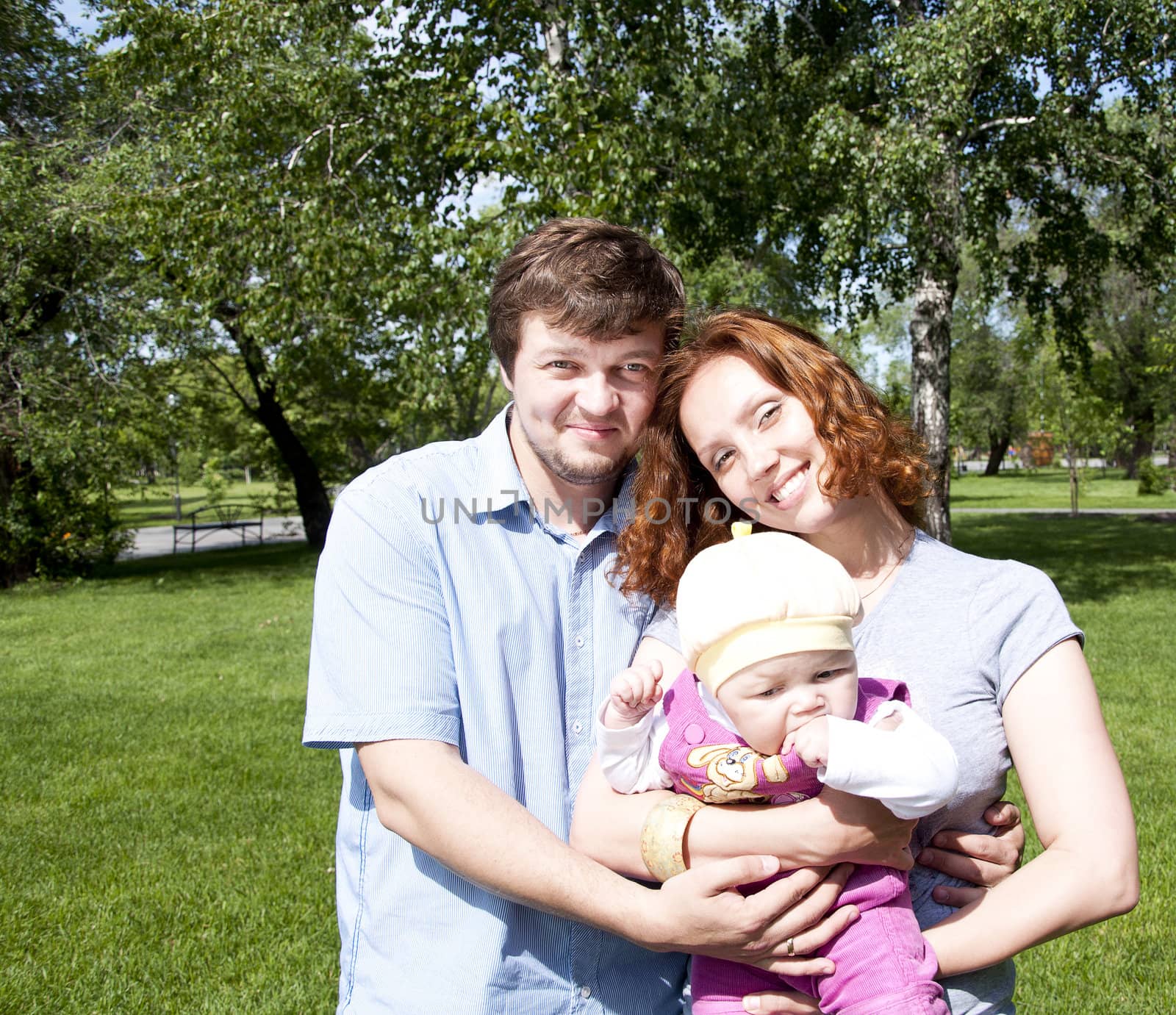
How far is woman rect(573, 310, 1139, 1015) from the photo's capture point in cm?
180

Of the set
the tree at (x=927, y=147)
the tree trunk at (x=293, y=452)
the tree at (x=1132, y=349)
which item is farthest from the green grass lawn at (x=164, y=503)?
the tree at (x=1132, y=349)

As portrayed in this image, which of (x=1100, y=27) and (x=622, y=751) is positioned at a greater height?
(x=1100, y=27)

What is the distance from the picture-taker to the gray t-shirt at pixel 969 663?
1.90 metres

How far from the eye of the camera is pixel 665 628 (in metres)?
2.25

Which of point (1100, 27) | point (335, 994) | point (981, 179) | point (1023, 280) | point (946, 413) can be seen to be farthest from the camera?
point (1023, 280)

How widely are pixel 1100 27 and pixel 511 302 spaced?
12.2m

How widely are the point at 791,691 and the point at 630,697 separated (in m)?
0.33

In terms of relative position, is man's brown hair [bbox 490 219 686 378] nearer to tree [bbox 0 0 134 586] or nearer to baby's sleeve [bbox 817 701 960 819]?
baby's sleeve [bbox 817 701 960 819]

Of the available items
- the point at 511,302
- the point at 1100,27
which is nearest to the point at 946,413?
the point at 1100,27

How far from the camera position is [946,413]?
48.3ft

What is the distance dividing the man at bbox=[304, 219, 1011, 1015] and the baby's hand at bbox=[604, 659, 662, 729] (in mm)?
184

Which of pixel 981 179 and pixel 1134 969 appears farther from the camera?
pixel 981 179

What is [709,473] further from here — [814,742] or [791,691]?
[814,742]

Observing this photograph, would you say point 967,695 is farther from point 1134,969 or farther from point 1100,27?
point 1100,27
